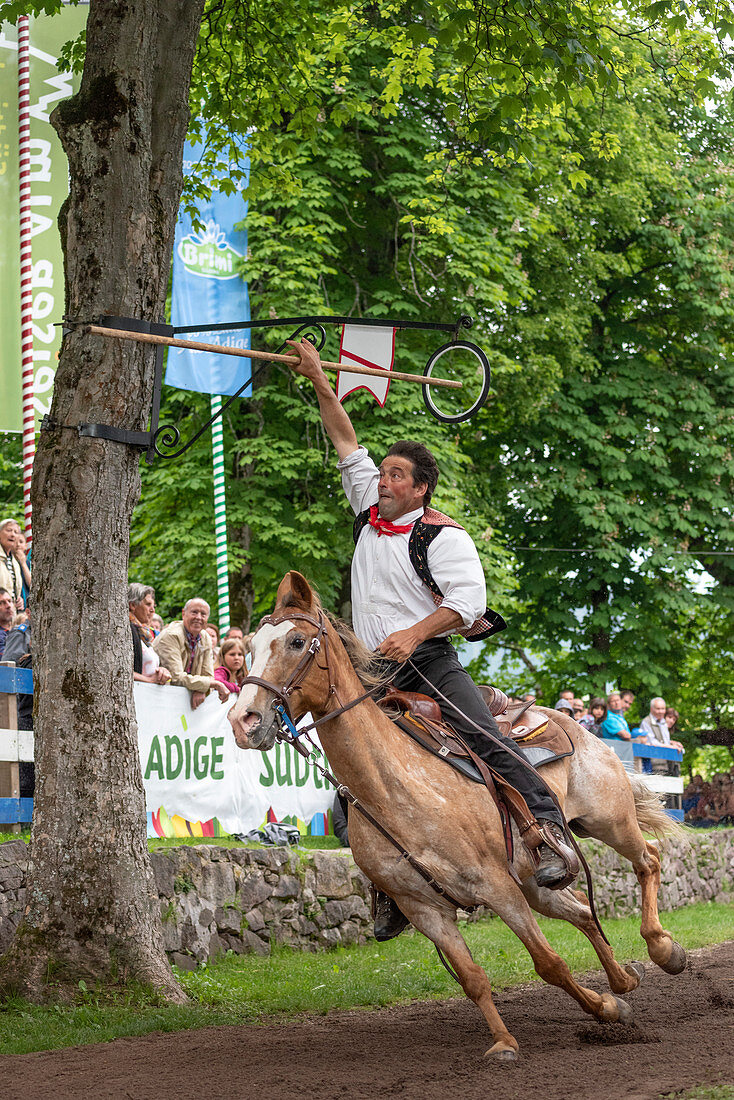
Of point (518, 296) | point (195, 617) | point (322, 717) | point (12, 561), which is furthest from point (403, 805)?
point (518, 296)

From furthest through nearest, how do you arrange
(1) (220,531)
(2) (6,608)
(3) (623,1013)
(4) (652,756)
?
(4) (652,756), (1) (220,531), (2) (6,608), (3) (623,1013)

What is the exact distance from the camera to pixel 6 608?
412 inches

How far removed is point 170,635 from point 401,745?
5.71 m

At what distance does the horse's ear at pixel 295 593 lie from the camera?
6.02m

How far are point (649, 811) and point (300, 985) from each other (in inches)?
110

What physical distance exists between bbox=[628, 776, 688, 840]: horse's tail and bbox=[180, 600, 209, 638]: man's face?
455 cm

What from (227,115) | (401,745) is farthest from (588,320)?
(401,745)

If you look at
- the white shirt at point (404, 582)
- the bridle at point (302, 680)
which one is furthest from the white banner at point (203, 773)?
the bridle at point (302, 680)

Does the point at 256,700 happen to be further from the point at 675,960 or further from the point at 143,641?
the point at 143,641

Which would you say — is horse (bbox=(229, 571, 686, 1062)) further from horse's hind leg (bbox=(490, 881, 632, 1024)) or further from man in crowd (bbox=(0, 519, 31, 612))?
man in crowd (bbox=(0, 519, 31, 612))

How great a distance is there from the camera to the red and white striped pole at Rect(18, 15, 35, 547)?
1288 centimetres

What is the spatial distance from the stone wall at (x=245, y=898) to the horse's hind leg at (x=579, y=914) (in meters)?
3.32

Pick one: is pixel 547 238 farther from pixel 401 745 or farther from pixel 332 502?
pixel 401 745

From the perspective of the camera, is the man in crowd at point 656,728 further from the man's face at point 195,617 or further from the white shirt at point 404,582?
the white shirt at point 404,582
